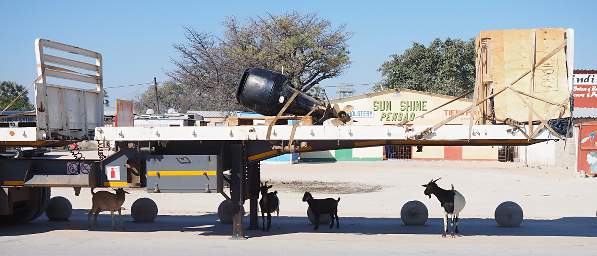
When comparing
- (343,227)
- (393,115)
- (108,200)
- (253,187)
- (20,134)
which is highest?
(393,115)

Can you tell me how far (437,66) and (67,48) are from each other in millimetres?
55843

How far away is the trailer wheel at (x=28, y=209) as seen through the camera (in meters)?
13.7

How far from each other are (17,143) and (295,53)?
40.1 meters

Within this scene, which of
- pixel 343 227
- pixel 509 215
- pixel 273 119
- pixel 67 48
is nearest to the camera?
pixel 273 119

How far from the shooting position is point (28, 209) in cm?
1388

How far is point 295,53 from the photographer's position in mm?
51250

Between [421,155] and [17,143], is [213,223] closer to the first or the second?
[17,143]

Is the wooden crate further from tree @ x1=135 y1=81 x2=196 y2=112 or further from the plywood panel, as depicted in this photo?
tree @ x1=135 y1=81 x2=196 y2=112

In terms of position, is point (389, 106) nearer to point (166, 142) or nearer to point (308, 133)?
point (166, 142)

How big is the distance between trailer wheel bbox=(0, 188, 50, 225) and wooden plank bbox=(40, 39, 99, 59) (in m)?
2.84

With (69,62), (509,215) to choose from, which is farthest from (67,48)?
(509,215)

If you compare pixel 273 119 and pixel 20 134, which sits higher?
pixel 273 119

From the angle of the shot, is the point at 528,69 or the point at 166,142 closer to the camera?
the point at 528,69

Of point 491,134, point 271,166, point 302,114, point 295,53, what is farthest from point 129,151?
point 295,53
